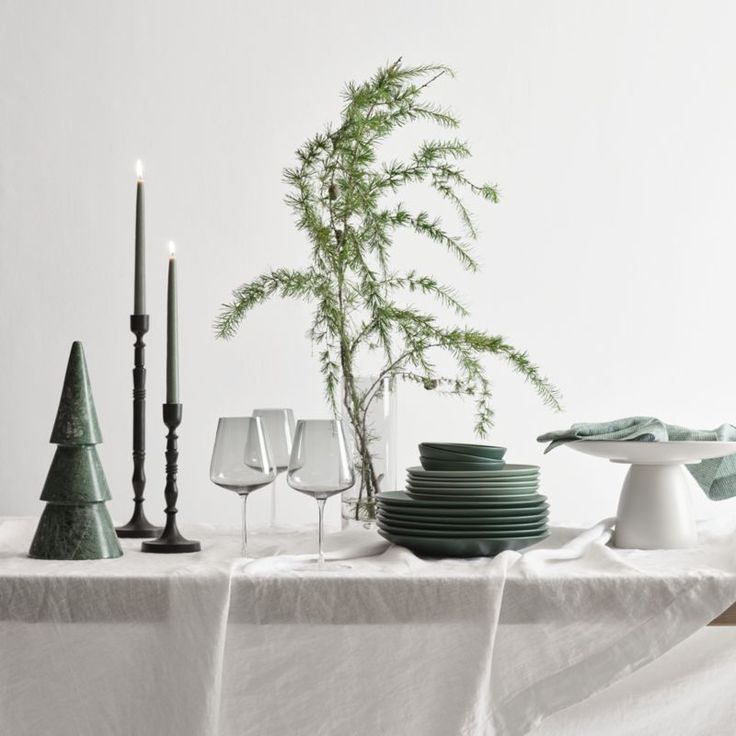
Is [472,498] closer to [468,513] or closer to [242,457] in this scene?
[468,513]

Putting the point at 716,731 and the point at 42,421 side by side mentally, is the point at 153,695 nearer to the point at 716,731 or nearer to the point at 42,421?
the point at 716,731

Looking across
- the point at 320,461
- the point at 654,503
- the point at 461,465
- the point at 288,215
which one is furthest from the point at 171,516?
the point at 288,215

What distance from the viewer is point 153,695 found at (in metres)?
1.03

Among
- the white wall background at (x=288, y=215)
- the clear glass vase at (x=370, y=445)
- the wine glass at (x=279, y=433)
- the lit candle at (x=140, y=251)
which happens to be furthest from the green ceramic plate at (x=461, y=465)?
the white wall background at (x=288, y=215)

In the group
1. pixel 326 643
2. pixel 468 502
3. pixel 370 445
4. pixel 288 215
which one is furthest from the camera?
pixel 288 215

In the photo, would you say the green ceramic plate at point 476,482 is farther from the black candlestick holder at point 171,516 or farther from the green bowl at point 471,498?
the black candlestick holder at point 171,516

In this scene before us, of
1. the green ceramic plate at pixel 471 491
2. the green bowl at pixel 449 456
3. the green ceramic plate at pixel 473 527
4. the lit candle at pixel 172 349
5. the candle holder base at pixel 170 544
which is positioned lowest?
the candle holder base at pixel 170 544

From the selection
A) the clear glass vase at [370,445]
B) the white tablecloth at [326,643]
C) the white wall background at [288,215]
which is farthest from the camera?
the white wall background at [288,215]

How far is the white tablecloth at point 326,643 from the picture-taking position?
102cm

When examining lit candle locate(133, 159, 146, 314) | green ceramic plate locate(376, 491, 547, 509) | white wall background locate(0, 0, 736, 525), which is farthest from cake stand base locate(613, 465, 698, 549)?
white wall background locate(0, 0, 736, 525)

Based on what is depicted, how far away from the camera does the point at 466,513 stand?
1152 millimetres

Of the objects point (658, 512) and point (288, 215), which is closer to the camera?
point (658, 512)

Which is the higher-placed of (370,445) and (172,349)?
(172,349)

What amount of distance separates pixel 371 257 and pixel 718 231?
1.01 meters
